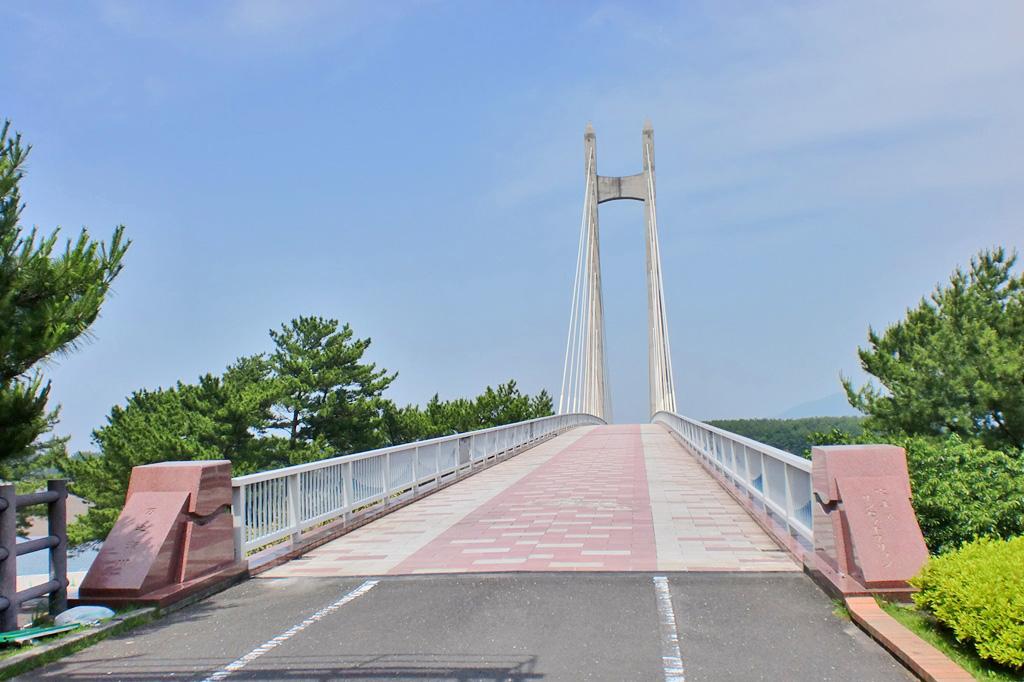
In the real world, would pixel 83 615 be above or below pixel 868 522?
below

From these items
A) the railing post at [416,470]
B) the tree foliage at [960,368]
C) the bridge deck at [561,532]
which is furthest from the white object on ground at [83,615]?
the tree foliage at [960,368]

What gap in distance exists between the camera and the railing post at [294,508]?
9289 mm

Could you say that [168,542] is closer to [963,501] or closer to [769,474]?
[769,474]

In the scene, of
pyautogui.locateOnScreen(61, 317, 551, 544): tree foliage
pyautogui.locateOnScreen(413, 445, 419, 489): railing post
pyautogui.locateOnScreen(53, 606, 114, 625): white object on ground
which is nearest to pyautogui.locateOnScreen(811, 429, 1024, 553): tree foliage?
pyautogui.locateOnScreen(53, 606, 114, 625): white object on ground

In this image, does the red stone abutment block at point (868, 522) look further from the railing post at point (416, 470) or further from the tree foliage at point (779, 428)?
the tree foliage at point (779, 428)

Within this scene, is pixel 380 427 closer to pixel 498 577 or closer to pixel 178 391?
pixel 178 391

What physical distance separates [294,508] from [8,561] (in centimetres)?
353

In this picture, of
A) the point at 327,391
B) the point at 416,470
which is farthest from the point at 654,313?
the point at 416,470

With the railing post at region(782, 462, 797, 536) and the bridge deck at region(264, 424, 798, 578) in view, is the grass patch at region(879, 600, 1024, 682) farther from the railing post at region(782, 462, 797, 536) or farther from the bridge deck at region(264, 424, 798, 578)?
the railing post at region(782, 462, 797, 536)

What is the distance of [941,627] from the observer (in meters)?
5.27

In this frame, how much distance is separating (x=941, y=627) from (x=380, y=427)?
43.9 metres

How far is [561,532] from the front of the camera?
32.3 feet

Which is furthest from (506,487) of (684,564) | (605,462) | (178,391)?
(178,391)

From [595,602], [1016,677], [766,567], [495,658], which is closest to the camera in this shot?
[1016,677]
